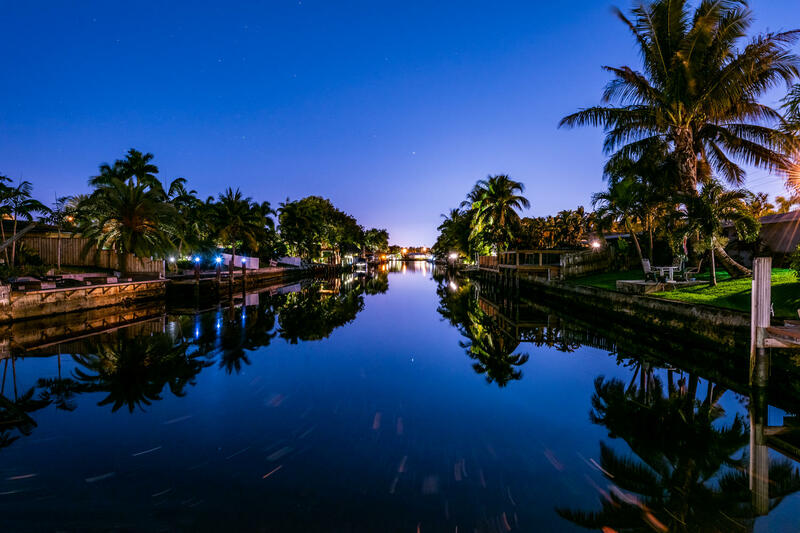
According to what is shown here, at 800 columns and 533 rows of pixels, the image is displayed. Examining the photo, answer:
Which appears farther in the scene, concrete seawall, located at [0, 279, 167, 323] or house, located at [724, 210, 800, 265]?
house, located at [724, 210, 800, 265]

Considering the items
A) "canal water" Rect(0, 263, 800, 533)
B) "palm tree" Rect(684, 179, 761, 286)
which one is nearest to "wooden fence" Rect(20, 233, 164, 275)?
"canal water" Rect(0, 263, 800, 533)

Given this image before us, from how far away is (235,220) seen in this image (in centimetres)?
3806

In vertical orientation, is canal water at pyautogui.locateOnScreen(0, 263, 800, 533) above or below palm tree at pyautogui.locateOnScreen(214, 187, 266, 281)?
below

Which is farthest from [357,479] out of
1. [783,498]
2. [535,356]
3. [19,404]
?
[535,356]

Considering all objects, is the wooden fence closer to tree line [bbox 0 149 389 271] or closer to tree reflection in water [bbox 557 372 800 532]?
tree line [bbox 0 149 389 271]

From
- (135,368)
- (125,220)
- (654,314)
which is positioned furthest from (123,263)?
(654,314)

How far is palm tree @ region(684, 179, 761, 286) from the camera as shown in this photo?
13.1m

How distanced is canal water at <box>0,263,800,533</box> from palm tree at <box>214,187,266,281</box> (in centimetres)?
2788

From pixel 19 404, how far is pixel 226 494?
607 cm

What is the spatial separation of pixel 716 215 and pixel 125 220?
97.8 feet

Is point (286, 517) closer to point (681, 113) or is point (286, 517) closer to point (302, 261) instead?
point (681, 113)

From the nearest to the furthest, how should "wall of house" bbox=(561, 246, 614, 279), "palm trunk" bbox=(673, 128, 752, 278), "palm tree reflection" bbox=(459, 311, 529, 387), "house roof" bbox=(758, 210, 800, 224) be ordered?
"palm tree reflection" bbox=(459, 311, 529, 387), "palm trunk" bbox=(673, 128, 752, 278), "house roof" bbox=(758, 210, 800, 224), "wall of house" bbox=(561, 246, 614, 279)

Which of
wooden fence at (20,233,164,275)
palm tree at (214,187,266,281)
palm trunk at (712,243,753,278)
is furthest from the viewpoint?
palm tree at (214,187,266,281)

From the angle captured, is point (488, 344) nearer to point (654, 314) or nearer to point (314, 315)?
point (654, 314)
